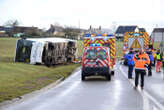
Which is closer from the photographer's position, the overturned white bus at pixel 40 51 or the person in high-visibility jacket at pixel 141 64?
the person in high-visibility jacket at pixel 141 64

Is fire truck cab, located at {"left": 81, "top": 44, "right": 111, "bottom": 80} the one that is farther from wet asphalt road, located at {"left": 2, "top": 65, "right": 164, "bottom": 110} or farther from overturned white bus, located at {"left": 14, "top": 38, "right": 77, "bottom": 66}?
overturned white bus, located at {"left": 14, "top": 38, "right": 77, "bottom": 66}

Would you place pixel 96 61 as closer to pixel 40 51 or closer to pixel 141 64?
pixel 141 64

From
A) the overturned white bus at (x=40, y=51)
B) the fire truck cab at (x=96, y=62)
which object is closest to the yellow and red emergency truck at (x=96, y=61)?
the fire truck cab at (x=96, y=62)

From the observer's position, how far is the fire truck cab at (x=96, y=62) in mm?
21203

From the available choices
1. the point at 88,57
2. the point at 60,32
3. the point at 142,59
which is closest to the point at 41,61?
the point at 88,57

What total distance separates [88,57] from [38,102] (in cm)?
909

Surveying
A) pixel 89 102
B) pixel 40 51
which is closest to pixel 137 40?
pixel 40 51

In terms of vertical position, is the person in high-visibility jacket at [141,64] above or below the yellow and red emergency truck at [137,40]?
below

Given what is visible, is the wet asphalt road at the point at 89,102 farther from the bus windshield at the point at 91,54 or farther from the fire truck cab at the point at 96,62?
the bus windshield at the point at 91,54

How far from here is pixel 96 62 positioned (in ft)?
69.9

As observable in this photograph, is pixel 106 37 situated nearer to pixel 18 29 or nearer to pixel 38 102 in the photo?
pixel 38 102

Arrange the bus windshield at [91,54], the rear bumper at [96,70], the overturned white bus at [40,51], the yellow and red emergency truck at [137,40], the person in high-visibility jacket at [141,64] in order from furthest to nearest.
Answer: the overturned white bus at [40,51] < the yellow and red emergency truck at [137,40] < the bus windshield at [91,54] < the rear bumper at [96,70] < the person in high-visibility jacket at [141,64]

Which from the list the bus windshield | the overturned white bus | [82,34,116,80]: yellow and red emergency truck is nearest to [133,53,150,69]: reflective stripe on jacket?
[82,34,116,80]: yellow and red emergency truck

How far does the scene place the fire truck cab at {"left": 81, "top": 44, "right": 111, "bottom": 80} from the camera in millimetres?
21203
